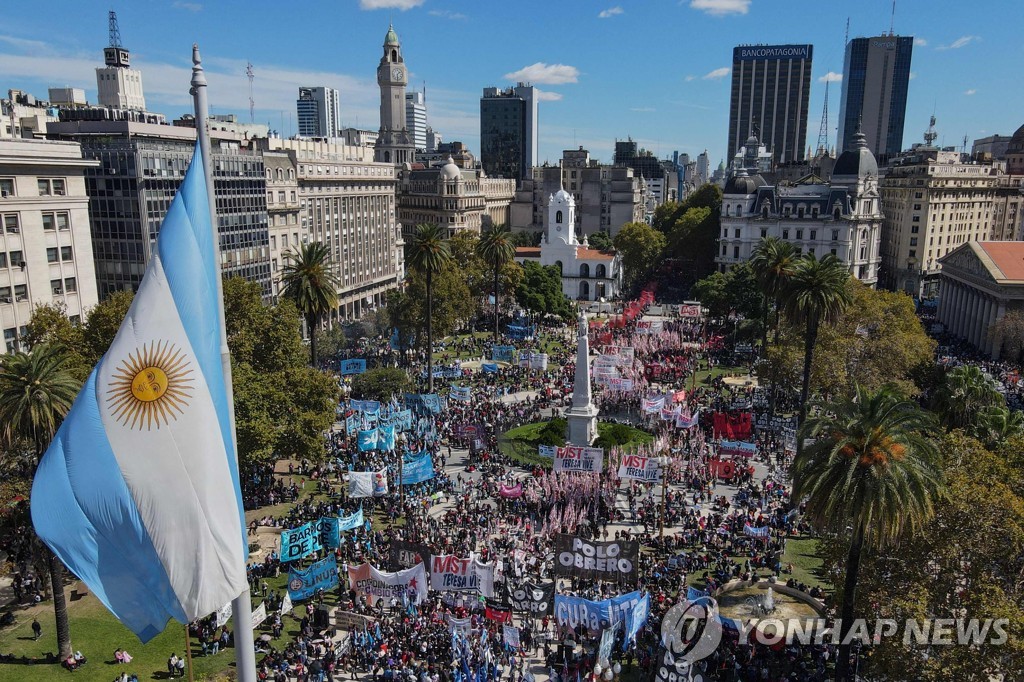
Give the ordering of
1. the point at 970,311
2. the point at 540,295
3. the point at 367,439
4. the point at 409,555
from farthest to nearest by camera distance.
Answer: the point at 540,295 → the point at 970,311 → the point at 367,439 → the point at 409,555

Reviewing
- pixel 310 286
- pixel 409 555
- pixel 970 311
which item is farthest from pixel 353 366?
pixel 970 311

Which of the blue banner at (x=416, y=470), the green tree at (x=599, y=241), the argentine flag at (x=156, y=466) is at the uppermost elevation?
the argentine flag at (x=156, y=466)

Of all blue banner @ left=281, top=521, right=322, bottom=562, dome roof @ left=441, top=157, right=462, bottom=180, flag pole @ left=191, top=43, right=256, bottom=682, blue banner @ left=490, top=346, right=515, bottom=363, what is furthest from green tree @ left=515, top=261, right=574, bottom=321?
flag pole @ left=191, top=43, right=256, bottom=682

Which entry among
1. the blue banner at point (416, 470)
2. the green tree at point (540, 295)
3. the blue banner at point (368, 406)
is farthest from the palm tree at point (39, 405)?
the green tree at point (540, 295)

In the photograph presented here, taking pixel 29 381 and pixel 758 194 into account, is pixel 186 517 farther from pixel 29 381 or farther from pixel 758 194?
pixel 758 194

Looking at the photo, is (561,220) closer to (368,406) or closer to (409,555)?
(368,406)

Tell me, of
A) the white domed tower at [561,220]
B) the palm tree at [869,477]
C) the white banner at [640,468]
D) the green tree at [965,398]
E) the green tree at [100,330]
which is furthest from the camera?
the white domed tower at [561,220]

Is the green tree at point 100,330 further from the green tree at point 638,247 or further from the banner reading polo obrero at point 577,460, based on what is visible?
the green tree at point 638,247
